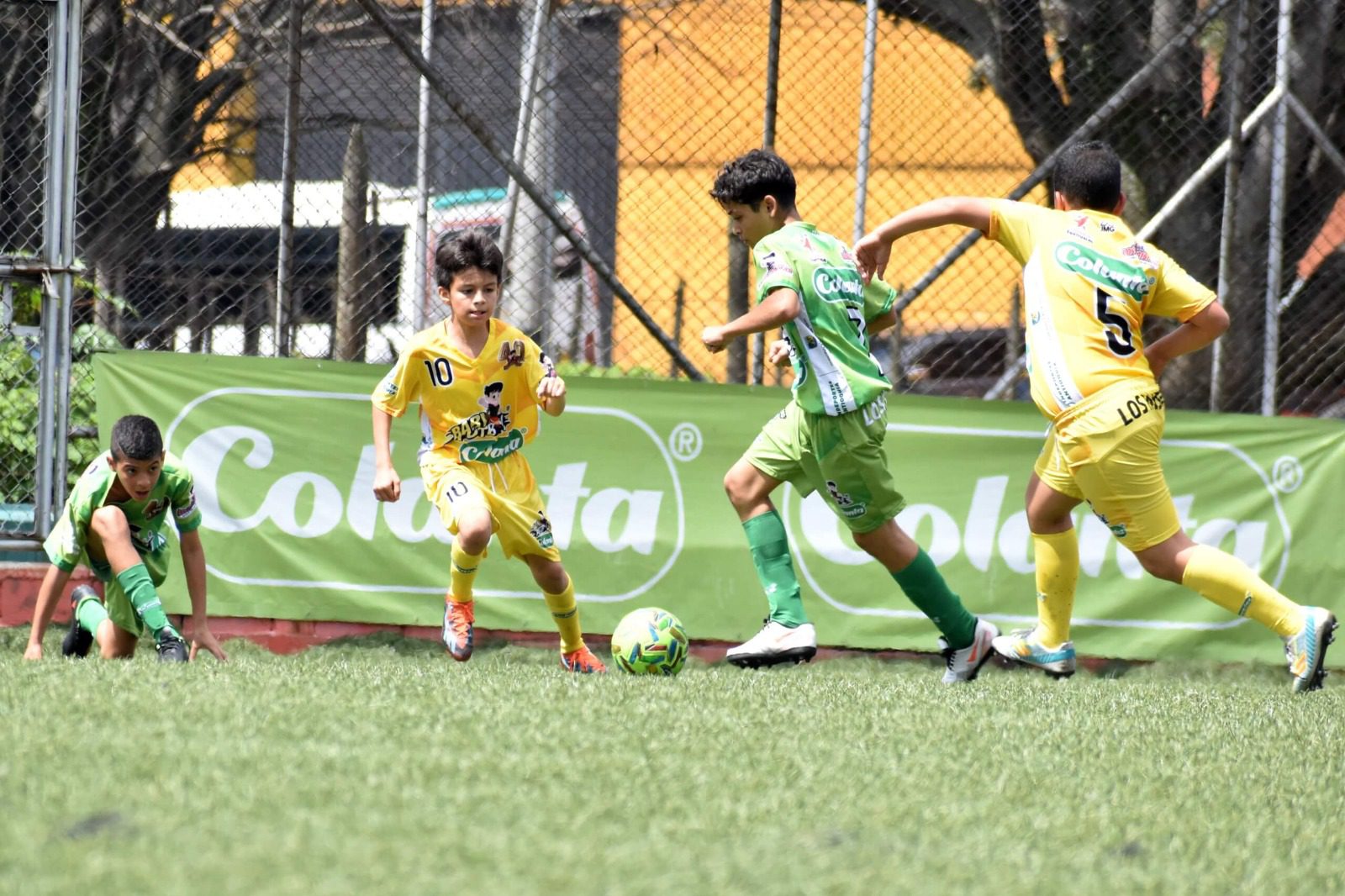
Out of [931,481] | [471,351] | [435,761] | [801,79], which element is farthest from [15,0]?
[435,761]

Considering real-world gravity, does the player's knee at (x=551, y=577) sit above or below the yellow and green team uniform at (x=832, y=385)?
below

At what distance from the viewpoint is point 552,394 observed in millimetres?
5441

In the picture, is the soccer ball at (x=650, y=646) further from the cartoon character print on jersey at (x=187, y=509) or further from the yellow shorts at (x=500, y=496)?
the cartoon character print on jersey at (x=187, y=509)

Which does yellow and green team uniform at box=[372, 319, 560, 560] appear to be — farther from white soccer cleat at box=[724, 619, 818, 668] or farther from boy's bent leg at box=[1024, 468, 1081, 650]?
boy's bent leg at box=[1024, 468, 1081, 650]

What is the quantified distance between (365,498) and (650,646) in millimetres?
2161

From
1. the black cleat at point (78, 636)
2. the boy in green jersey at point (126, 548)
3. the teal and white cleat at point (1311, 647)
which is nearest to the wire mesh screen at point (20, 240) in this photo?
the black cleat at point (78, 636)

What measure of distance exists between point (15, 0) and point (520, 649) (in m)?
3.61

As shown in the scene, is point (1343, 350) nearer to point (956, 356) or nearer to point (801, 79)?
point (956, 356)

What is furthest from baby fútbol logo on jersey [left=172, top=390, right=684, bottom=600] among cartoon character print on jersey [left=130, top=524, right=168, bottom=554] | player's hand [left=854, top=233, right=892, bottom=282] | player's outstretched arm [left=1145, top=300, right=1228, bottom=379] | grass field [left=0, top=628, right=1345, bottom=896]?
player's outstretched arm [left=1145, top=300, right=1228, bottom=379]

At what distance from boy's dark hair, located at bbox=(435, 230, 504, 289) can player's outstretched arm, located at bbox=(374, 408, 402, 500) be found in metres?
0.56

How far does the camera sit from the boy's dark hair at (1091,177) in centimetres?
513

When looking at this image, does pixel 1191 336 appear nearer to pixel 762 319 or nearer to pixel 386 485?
pixel 762 319

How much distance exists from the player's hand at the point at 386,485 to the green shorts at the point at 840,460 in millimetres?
1241

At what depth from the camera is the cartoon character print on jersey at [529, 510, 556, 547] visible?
5.64 meters
